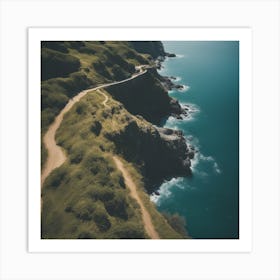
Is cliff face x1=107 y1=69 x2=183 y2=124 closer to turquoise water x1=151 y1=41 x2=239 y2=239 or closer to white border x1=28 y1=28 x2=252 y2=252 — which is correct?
turquoise water x1=151 y1=41 x2=239 y2=239

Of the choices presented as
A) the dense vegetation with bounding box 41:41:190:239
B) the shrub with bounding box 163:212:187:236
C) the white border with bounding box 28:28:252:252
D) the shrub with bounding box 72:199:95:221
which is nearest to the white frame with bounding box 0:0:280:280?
the white border with bounding box 28:28:252:252

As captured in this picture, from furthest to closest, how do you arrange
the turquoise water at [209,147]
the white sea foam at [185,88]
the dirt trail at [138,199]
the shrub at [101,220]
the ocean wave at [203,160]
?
1. the white sea foam at [185,88]
2. the ocean wave at [203,160]
3. the turquoise water at [209,147]
4. the shrub at [101,220]
5. the dirt trail at [138,199]

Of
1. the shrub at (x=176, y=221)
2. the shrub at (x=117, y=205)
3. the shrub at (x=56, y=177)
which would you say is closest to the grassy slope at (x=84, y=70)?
the shrub at (x=56, y=177)

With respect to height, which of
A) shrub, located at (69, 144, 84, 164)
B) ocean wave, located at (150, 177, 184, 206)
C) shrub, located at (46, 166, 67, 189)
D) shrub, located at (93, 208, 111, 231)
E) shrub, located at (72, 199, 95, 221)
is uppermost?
shrub, located at (69, 144, 84, 164)

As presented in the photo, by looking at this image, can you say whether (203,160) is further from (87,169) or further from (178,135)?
(87,169)
